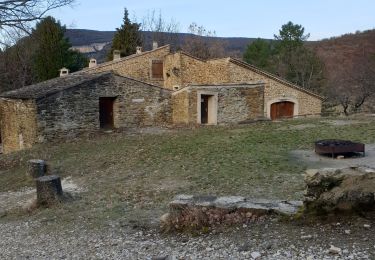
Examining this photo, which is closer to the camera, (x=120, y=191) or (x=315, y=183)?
(x=315, y=183)

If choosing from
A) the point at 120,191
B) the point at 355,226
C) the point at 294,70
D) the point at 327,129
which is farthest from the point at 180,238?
the point at 294,70

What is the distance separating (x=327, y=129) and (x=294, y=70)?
956 inches

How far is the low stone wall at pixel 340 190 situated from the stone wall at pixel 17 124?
47.9 ft

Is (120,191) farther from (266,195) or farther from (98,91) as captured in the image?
(98,91)

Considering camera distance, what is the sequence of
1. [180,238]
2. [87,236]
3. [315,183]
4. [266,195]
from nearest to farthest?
1. [315,183]
2. [180,238]
3. [87,236]
4. [266,195]

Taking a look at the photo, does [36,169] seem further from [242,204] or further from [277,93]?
[277,93]

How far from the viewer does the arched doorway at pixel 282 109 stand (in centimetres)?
2600

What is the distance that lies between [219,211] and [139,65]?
23.2m

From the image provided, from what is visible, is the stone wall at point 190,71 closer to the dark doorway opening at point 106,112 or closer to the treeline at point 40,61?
the dark doorway opening at point 106,112

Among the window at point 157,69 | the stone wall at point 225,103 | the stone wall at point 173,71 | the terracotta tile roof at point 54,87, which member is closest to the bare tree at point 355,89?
the stone wall at point 225,103

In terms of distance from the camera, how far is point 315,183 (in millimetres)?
4859

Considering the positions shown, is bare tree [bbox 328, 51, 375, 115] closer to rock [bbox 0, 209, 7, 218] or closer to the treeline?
the treeline

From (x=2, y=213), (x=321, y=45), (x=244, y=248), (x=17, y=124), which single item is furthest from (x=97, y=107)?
(x=321, y=45)

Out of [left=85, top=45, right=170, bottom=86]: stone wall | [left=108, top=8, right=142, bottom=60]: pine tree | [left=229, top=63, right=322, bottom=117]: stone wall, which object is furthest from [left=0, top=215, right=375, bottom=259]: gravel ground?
[left=108, top=8, right=142, bottom=60]: pine tree
